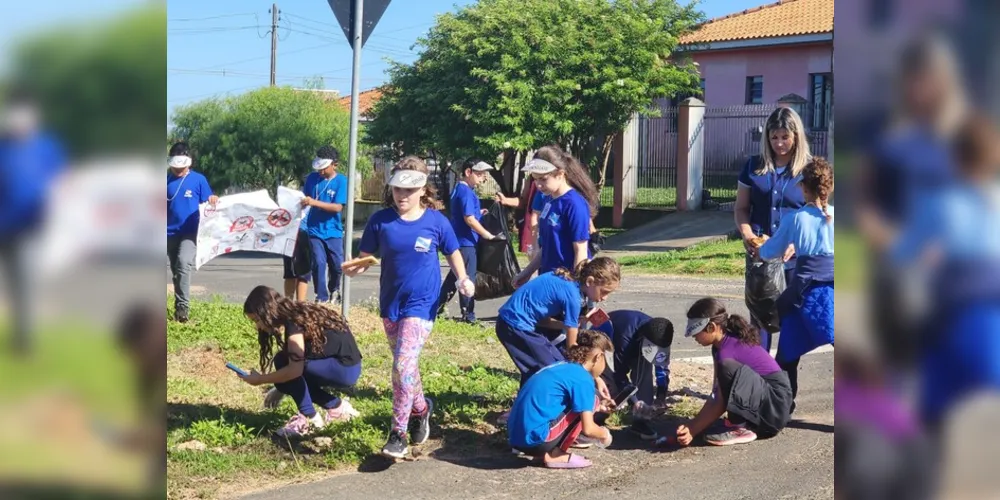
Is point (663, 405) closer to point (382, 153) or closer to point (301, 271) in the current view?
point (301, 271)

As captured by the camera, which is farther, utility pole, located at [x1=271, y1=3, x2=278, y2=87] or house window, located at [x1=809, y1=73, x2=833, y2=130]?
utility pole, located at [x1=271, y1=3, x2=278, y2=87]

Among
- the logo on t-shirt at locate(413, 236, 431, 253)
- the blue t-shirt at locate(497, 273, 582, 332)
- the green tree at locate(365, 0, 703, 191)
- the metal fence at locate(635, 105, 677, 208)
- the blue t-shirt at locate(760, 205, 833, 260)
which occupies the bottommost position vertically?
the blue t-shirt at locate(497, 273, 582, 332)

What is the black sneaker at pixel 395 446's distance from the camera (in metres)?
5.61

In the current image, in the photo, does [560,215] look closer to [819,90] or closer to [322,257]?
[322,257]

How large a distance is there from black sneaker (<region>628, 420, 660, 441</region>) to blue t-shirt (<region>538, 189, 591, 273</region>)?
1.05 metres

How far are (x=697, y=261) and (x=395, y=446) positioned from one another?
12542 mm

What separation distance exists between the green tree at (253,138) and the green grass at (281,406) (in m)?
19.1

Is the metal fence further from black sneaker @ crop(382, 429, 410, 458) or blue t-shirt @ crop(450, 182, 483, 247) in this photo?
black sneaker @ crop(382, 429, 410, 458)

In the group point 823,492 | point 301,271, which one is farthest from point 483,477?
point 301,271

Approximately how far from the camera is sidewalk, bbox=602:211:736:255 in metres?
21.0

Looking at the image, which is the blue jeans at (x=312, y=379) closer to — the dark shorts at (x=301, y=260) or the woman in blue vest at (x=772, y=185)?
the woman in blue vest at (x=772, y=185)

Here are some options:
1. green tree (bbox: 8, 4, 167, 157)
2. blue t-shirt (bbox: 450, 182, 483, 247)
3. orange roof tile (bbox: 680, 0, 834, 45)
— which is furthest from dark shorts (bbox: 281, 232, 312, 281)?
orange roof tile (bbox: 680, 0, 834, 45)

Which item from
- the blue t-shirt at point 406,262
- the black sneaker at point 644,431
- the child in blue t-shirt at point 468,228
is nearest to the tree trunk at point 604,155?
the child in blue t-shirt at point 468,228

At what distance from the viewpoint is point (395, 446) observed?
5.64 m
